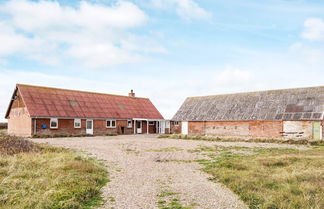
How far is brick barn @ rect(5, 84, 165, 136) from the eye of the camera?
33125mm

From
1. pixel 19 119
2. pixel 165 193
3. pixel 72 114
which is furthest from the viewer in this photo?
pixel 72 114

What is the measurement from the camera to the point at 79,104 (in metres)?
38.3

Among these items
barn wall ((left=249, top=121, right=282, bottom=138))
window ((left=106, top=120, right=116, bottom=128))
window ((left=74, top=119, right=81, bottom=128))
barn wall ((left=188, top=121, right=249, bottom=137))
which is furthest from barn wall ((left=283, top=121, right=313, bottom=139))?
window ((left=74, top=119, right=81, bottom=128))

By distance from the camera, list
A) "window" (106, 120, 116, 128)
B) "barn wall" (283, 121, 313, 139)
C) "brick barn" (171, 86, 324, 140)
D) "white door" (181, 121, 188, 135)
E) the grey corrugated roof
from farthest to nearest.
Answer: "window" (106, 120, 116, 128) → "white door" (181, 121, 188, 135) → the grey corrugated roof → "brick barn" (171, 86, 324, 140) → "barn wall" (283, 121, 313, 139)

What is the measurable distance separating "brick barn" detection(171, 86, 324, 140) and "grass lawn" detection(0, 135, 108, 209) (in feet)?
79.2

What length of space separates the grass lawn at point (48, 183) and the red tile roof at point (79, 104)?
76.1 feet

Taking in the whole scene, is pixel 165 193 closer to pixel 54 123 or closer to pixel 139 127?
pixel 54 123

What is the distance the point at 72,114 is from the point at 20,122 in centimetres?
610

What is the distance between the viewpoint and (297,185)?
337 inches

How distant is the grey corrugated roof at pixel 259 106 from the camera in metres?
29.8

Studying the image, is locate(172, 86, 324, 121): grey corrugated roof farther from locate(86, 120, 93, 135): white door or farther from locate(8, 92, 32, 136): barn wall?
locate(8, 92, 32, 136): barn wall

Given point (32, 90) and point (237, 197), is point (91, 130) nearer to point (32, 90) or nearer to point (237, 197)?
point (32, 90)

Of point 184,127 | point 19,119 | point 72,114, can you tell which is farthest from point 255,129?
point 19,119

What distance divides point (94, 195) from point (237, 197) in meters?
3.79
